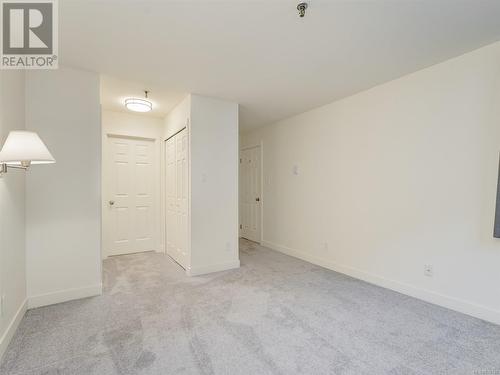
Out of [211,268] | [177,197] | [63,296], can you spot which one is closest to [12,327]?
[63,296]

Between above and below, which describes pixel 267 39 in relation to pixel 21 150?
above

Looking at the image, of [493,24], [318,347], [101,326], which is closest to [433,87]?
[493,24]

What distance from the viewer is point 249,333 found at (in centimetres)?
200

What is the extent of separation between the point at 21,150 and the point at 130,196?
2820mm

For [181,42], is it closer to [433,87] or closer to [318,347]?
[433,87]

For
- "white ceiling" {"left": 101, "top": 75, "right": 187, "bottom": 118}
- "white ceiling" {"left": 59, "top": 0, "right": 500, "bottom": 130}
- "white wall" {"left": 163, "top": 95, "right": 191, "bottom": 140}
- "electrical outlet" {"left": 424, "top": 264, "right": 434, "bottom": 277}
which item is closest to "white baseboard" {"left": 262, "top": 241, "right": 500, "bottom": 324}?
"electrical outlet" {"left": 424, "top": 264, "right": 434, "bottom": 277}

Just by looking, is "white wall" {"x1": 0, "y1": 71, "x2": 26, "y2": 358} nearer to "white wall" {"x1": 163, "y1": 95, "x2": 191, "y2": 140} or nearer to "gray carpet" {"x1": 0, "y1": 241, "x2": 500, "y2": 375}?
"gray carpet" {"x1": 0, "y1": 241, "x2": 500, "y2": 375}

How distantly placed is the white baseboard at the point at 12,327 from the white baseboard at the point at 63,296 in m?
0.07

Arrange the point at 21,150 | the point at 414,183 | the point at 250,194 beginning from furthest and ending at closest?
the point at 250,194 < the point at 414,183 < the point at 21,150

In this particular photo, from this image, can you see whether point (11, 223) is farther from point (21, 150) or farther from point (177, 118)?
point (177, 118)

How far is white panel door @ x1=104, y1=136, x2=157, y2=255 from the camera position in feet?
13.7

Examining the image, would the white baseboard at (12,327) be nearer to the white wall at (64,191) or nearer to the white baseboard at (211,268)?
the white wall at (64,191)

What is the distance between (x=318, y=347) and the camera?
1.83 meters

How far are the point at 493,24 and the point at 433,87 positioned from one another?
0.67 metres
